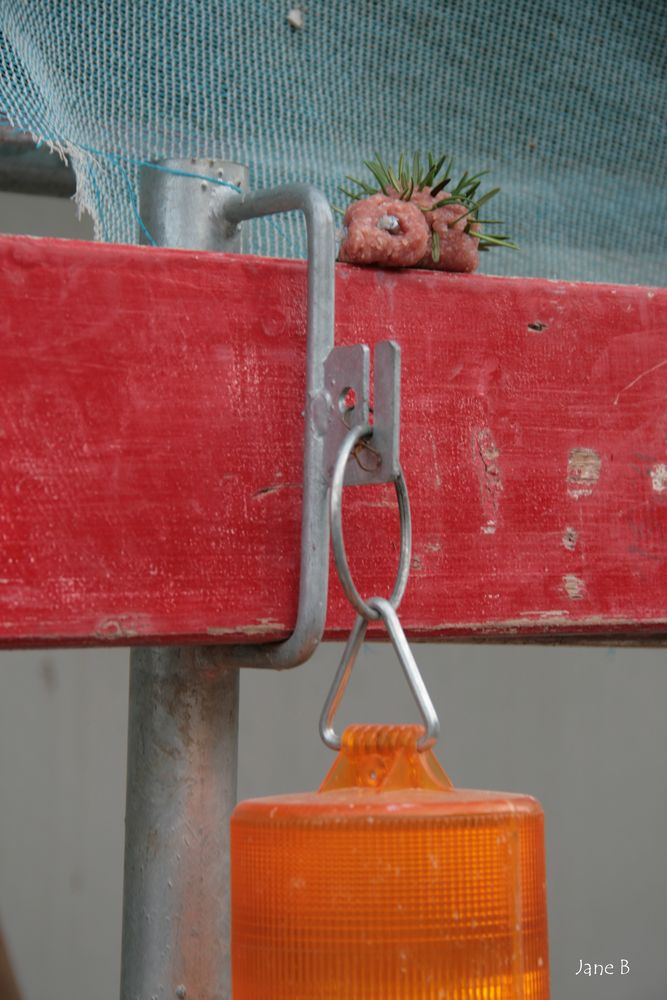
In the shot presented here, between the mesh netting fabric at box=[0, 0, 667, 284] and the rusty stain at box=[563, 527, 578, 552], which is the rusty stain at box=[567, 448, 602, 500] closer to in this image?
the rusty stain at box=[563, 527, 578, 552]

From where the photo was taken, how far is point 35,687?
2.61 metres

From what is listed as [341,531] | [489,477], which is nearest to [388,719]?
[489,477]

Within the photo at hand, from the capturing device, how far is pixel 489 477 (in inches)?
26.7

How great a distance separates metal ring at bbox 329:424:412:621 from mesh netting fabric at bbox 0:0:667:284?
352 mm

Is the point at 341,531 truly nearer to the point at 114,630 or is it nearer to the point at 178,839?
the point at 114,630

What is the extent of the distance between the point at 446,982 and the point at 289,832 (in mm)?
77

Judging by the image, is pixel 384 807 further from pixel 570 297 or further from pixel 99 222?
pixel 99 222

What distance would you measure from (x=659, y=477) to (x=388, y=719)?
2.06 m

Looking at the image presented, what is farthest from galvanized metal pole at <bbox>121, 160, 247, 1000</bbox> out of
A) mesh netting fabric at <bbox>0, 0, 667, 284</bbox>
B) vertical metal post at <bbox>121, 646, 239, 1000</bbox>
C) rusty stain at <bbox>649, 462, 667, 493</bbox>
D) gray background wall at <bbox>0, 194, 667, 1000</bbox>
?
gray background wall at <bbox>0, 194, 667, 1000</bbox>

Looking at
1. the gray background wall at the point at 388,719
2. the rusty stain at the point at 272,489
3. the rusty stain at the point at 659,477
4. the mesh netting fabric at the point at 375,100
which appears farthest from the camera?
the gray background wall at the point at 388,719

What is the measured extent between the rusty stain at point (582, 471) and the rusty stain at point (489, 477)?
0.13ft

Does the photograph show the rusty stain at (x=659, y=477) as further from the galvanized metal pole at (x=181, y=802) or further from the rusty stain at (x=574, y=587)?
the galvanized metal pole at (x=181, y=802)

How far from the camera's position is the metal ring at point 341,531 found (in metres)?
0.57

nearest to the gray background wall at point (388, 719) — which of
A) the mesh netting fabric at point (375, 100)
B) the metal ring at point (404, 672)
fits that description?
the mesh netting fabric at point (375, 100)
